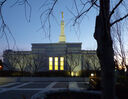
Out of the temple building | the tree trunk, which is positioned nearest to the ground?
the tree trunk

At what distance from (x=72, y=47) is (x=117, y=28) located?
3948 centimetres

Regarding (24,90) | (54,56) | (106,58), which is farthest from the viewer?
(54,56)

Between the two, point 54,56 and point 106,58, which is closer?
point 106,58

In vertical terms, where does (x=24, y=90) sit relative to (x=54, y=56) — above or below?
below

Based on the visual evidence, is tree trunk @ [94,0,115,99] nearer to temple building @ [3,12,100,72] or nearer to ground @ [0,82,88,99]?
ground @ [0,82,88,99]

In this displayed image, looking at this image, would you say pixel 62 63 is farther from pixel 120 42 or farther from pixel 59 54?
pixel 120 42

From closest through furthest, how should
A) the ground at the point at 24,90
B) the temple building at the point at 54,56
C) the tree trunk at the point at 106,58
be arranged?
the tree trunk at the point at 106,58 → the ground at the point at 24,90 → the temple building at the point at 54,56

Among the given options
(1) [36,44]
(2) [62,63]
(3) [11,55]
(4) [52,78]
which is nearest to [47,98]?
(4) [52,78]

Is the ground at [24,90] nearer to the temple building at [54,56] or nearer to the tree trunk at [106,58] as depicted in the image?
the tree trunk at [106,58]

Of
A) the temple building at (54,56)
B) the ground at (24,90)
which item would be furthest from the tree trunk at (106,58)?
the temple building at (54,56)

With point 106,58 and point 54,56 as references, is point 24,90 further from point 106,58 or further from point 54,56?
point 54,56

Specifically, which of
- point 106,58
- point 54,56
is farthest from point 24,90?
point 54,56

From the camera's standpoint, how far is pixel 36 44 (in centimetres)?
4850

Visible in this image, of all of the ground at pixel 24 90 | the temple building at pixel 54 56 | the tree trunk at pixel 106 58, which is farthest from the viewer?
the temple building at pixel 54 56
